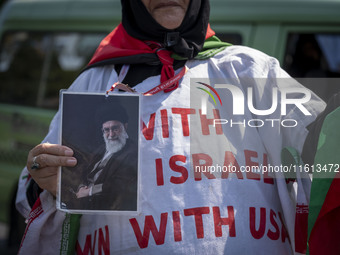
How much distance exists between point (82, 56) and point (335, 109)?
3141 millimetres

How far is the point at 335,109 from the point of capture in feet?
6.26

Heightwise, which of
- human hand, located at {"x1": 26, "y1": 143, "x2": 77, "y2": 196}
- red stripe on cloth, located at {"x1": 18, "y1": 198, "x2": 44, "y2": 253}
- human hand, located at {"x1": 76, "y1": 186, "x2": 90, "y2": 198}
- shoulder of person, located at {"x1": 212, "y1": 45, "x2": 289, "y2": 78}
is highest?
shoulder of person, located at {"x1": 212, "y1": 45, "x2": 289, "y2": 78}

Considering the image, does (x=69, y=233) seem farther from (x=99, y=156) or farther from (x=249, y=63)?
(x=249, y=63)

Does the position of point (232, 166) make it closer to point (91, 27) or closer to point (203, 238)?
point (203, 238)

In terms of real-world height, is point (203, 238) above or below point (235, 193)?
below

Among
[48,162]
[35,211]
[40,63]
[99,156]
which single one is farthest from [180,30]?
[40,63]

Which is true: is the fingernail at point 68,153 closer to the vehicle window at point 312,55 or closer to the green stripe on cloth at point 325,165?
the green stripe on cloth at point 325,165

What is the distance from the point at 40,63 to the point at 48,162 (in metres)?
3.30

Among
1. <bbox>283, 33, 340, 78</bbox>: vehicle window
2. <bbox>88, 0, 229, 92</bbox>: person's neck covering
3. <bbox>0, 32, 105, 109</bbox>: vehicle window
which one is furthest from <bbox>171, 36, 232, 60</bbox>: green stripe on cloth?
<bbox>0, 32, 105, 109</bbox>: vehicle window

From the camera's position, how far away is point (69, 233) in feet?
6.78

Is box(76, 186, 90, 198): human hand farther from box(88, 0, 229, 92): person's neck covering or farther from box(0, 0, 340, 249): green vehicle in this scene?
box(0, 0, 340, 249): green vehicle

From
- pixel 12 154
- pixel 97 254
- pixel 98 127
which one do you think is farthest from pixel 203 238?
pixel 12 154

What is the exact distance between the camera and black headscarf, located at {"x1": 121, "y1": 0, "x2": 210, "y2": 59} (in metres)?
2.14

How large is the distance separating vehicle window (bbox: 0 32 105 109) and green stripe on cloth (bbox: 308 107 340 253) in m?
2.96
